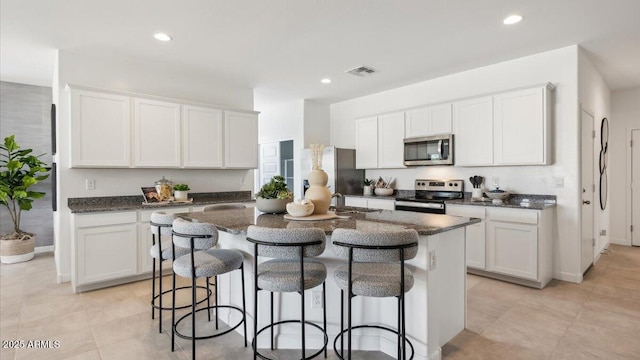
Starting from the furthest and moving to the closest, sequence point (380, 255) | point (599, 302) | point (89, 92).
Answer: point (89, 92) < point (599, 302) < point (380, 255)

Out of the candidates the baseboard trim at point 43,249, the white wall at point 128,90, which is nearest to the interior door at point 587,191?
the white wall at point 128,90

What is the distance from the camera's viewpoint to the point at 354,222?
7.69 ft

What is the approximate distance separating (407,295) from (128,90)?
13.2 feet

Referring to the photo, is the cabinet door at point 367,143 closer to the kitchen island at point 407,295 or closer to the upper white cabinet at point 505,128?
the upper white cabinet at point 505,128

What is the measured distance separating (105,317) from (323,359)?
196 centimetres

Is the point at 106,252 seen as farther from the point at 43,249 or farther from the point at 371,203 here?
the point at 371,203

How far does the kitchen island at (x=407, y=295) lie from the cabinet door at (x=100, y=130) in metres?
2.04

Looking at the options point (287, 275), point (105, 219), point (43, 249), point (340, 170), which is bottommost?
point (43, 249)

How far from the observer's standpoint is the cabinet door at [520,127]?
12.2ft

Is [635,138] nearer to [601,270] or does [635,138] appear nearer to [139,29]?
[601,270]

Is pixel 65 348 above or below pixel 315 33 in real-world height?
below

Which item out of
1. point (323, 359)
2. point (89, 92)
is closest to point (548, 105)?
point (323, 359)

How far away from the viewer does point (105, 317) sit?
287cm

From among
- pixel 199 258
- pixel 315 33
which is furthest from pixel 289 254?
pixel 315 33
